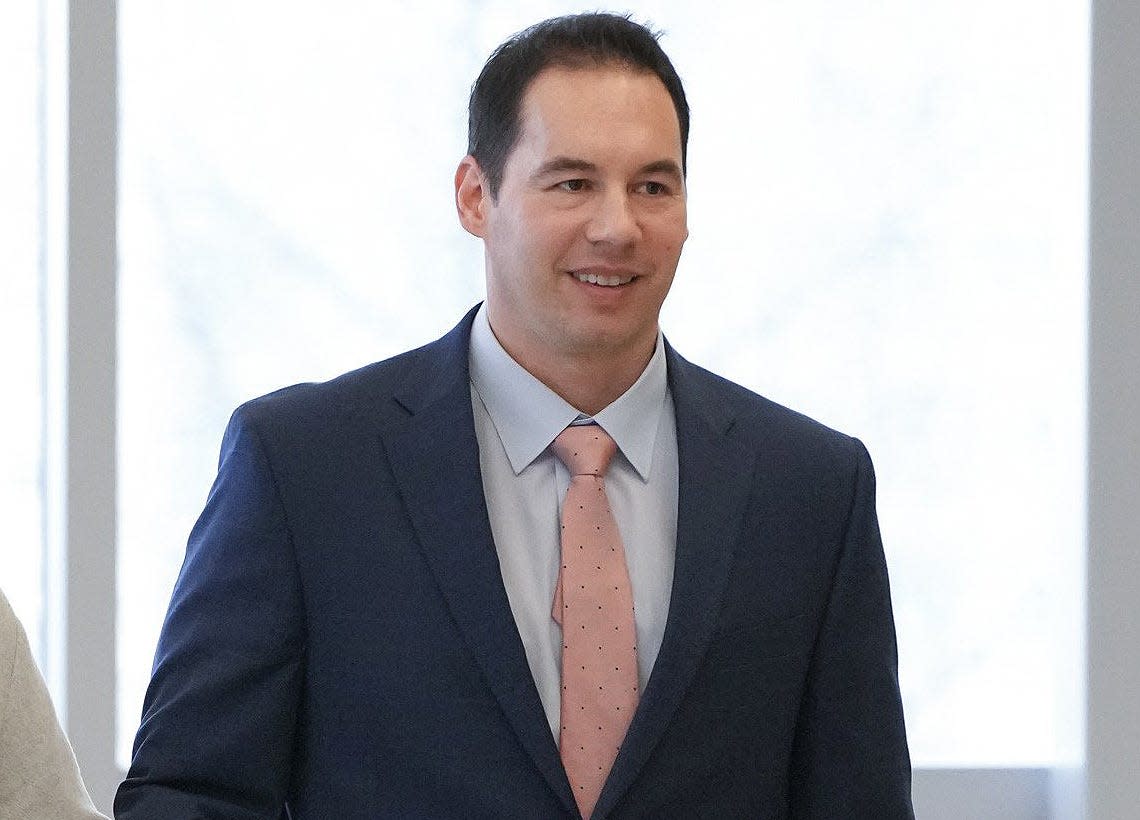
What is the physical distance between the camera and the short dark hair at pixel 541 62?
1.91 m

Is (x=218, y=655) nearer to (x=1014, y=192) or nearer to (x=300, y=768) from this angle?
(x=300, y=768)

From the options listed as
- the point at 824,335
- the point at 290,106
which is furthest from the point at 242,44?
the point at 824,335

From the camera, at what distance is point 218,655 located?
1725 mm

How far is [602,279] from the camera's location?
5.95ft

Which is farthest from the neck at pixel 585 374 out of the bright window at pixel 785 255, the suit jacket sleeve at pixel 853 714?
the bright window at pixel 785 255

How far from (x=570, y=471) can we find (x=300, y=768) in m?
0.43

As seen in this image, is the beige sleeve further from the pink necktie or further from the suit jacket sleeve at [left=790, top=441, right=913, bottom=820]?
the suit jacket sleeve at [left=790, top=441, right=913, bottom=820]

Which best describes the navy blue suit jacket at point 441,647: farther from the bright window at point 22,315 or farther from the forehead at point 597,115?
the bright window at point 22,315

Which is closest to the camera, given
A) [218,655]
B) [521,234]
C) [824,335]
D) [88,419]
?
[218,655]

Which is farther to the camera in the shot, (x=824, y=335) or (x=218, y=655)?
(x=824, y=335)

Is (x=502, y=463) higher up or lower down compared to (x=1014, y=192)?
lower down

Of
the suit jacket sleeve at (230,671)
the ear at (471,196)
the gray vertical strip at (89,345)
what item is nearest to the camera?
the suit jacket sleeve at (230,671)

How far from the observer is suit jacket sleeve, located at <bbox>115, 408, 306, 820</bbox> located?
1698 mm

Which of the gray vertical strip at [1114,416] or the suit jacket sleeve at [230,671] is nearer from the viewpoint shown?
the suit jacket sleeve at [230,671]
